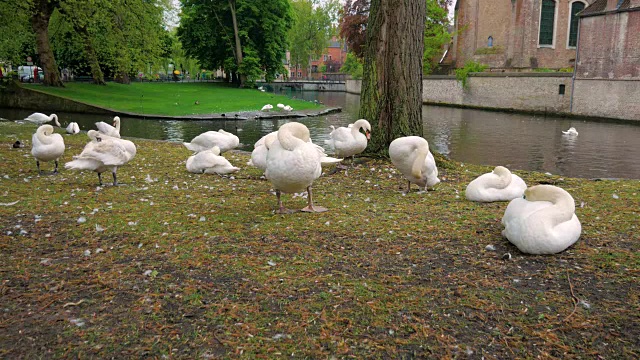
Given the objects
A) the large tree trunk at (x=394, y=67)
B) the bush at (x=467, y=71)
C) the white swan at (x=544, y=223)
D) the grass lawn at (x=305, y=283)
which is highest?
the bush at (x=467, y=71)

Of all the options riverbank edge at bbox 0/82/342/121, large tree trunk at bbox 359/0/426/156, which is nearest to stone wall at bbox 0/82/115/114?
riverbank edge at bbox 0/82/342/121

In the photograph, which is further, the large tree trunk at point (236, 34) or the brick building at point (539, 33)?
the large tree trunk at point (236, 34)

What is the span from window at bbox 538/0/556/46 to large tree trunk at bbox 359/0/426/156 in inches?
1673

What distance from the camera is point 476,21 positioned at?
49.7 m

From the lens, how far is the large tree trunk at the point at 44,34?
26.3m

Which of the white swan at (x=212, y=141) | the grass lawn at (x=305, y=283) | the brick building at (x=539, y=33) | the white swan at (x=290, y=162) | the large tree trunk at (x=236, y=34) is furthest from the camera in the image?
the large tree trunk at (x=236, y=34)

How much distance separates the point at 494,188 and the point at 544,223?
7.75 ft

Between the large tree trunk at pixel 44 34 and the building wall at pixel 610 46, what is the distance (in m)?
34.0

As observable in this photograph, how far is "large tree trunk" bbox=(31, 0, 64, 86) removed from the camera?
26.3 m

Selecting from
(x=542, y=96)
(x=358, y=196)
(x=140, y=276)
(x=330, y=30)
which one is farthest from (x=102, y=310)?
(x=330, y=30)

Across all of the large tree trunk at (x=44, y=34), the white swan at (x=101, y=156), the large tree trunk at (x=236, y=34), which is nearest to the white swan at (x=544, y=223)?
the white swan at (x=101, y=156)

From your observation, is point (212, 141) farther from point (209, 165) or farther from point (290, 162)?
point (290, 162)

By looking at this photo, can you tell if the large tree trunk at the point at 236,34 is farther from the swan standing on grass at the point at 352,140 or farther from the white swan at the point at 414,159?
the white swan at the point at 414,159

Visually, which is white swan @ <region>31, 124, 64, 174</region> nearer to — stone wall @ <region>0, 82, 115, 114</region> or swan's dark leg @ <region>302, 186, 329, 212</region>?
swan's dark leg @ <region>302, 186, 329, 212</region>
